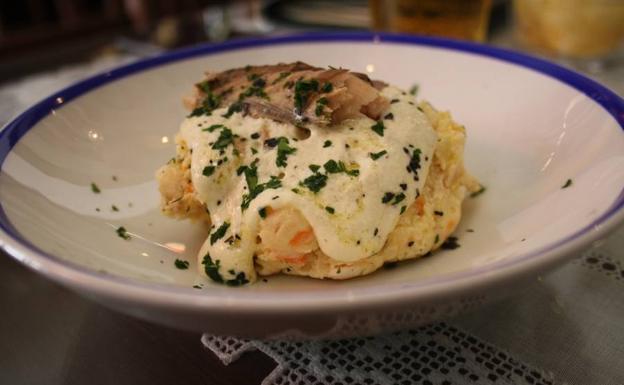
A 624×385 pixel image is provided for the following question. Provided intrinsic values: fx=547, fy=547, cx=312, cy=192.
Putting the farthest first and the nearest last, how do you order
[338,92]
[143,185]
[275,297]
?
[143,185], [338,92], [275,297]

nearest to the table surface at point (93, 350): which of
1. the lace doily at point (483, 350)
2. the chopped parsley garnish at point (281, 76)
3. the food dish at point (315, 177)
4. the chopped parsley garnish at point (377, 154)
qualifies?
the lace doily at point (483, 350)

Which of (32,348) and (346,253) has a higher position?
(346,253)

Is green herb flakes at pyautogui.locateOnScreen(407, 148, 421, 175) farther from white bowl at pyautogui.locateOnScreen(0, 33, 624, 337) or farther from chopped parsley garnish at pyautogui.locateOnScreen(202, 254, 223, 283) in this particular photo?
chopped parsley garnish at pyautogui.locateOnScreen(202, 254, 223, 283)

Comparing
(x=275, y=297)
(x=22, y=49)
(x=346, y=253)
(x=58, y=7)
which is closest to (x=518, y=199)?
(x=346, y=253)

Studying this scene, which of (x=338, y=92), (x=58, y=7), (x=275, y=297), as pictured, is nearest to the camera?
(x=275, y=297)

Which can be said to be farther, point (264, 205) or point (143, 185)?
point (143, 185)

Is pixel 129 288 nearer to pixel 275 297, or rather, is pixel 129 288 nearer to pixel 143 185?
pixel 275 297

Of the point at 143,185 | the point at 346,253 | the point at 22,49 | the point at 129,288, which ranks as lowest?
the point at 22,49
